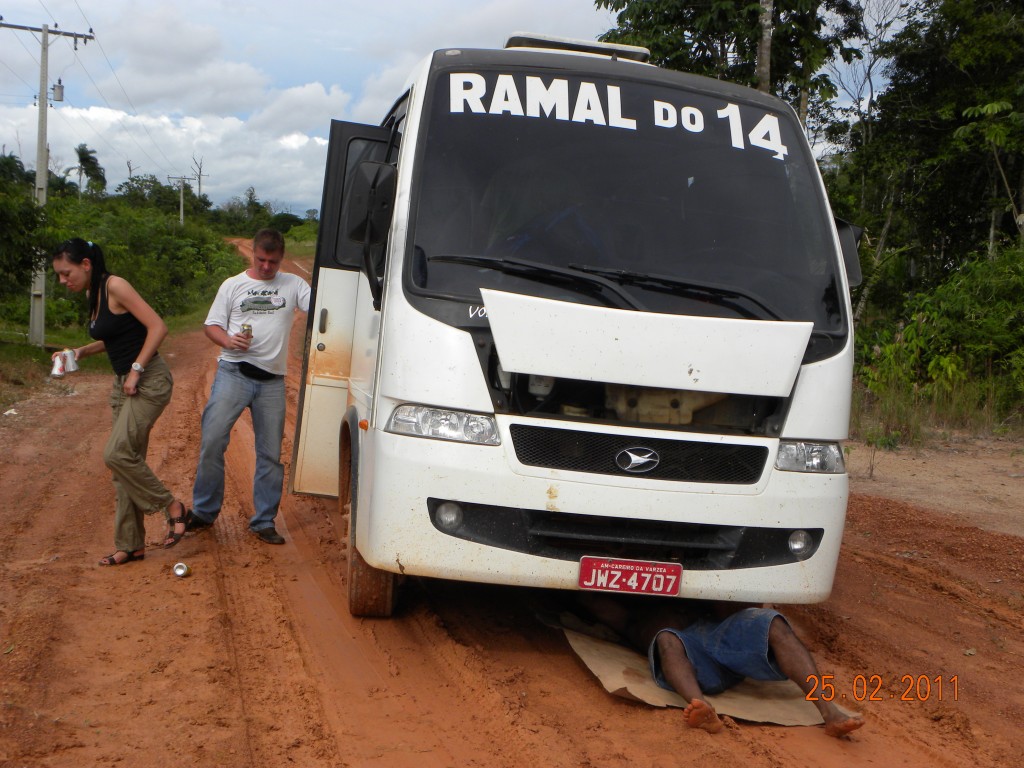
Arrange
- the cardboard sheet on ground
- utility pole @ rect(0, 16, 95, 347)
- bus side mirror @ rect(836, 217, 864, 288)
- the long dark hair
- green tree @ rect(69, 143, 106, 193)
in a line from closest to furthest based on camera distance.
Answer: the cardboard sheet on ground → bus side mirror @ rect(836, 217, 864, 288) → the long dark hair → utility pole @ rect(0, 16, 95, 347) → green tree @ rect(69, 143, 106, 193)

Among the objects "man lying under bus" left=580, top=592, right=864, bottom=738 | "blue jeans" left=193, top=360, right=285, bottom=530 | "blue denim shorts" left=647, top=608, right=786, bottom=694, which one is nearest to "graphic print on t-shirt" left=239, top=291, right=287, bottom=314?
"blue jeans" left=193, top=360, right=285, bottom=530

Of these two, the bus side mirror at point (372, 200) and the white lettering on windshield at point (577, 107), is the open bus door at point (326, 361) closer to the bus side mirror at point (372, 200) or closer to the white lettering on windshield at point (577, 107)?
the bus side mirror at point (372, 200)

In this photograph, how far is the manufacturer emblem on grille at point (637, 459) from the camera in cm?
389

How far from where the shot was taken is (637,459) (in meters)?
3.90

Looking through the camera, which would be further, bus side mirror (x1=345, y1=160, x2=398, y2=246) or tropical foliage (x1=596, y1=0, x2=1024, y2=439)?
tropical foliage (x1=596, y1=0, x2=1024, y2=439)

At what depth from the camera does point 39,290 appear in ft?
64.5

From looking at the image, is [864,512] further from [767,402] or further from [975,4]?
[975,4]

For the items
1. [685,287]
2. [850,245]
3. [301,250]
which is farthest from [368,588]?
[301,250]

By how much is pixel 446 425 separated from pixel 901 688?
7.44ft

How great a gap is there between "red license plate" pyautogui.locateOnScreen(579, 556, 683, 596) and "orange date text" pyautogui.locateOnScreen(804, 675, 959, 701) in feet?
2.57

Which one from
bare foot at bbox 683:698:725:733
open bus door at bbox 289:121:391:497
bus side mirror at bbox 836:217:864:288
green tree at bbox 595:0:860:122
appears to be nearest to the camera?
bare foot at bbox 683:698:725:733

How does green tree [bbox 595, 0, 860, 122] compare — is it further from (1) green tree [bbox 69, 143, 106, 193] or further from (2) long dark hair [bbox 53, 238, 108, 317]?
(1) green tree [bbox 69, 143, 106, 193]

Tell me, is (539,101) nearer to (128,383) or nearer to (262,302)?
(262,302)

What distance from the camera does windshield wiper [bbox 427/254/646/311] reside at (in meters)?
4.03
